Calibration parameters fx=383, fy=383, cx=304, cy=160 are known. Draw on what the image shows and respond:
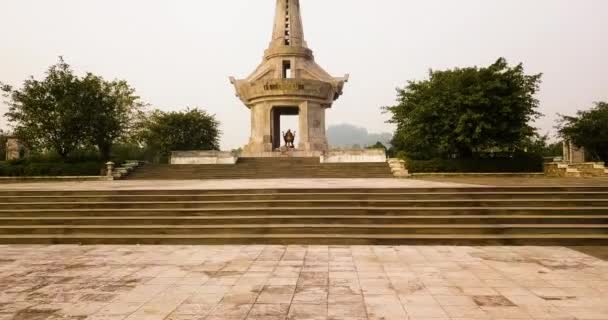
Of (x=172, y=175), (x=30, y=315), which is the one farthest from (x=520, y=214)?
(x=172, y=175)

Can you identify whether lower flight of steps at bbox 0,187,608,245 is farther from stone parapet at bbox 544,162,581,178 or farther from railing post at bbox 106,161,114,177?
stone parapet at bbox 544,162,581,178

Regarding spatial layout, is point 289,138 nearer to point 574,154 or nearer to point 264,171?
point 264,171

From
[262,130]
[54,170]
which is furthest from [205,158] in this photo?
[54,170]

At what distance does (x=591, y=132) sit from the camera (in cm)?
3294

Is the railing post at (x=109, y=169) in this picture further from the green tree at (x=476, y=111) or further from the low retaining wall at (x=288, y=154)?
the green tree at (x=476, y=111)

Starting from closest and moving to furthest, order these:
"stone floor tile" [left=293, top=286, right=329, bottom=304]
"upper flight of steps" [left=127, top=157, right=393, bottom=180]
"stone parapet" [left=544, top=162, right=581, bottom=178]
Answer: "stone floor tile" [left=293, top=286, right=329, bottom=304] → "stone parapet" [left=544, top=162, right=581, bottom=178] → "upper flight of steps" [left=127, top=157, right=393, bottom=180]

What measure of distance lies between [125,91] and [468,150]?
106ft

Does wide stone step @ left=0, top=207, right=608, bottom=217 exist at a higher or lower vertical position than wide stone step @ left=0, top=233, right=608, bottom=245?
higher

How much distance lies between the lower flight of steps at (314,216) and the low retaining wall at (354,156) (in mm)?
17844

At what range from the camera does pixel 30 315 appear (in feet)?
16.2

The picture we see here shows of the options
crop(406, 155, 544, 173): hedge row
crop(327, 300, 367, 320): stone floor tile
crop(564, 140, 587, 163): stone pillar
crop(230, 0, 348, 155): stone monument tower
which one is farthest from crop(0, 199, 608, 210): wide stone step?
crop(564, 140, 587, 163): stone pillar

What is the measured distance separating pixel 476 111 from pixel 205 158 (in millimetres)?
20315

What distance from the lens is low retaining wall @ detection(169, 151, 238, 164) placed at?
98.0 feet

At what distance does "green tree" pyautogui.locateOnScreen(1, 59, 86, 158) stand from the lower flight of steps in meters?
16.6
